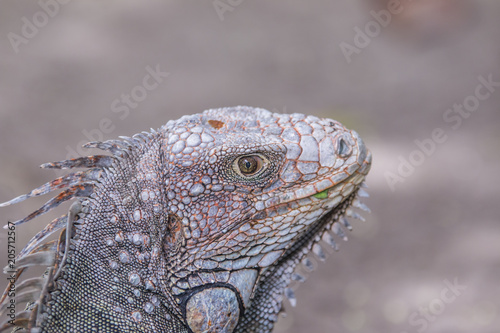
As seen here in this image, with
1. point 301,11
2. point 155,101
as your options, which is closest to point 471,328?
point 155,101

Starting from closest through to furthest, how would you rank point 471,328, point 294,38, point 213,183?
point 213,183
point 471,328
point 294,38

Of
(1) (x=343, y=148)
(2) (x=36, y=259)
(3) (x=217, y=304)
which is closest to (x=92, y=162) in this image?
(2) (x=36, y=259)

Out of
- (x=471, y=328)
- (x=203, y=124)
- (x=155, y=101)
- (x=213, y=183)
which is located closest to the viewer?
(x=213, y=183)

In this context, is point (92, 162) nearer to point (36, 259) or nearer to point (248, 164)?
point (36, 259)

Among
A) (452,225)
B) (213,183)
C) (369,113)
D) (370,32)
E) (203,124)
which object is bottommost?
(452,225)

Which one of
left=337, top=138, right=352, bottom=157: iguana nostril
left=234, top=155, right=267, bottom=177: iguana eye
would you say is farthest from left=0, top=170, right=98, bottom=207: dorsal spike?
left=337, top=138, right=352, bottom=157: iguana nostril

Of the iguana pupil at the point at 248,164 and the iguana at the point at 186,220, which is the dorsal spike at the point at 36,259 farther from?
the iguana pupil at the point at 248,164

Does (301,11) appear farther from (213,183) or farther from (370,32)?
(213,183)

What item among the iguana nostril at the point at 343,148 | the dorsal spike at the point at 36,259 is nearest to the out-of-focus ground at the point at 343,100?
the iguana nostril at the point at 343,148
